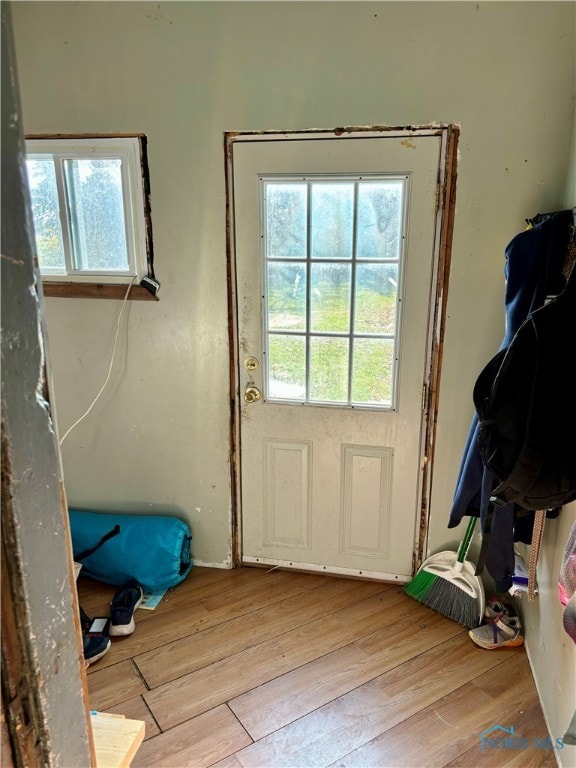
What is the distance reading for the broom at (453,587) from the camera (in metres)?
2.07

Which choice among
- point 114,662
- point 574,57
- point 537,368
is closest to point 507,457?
point 537,368

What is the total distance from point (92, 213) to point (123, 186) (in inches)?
7.3

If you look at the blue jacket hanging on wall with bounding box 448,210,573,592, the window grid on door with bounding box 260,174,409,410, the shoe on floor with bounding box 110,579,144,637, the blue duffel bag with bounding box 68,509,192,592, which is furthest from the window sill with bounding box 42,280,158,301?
the blue jacket hanging on wall with bounding box 448,210,573,592

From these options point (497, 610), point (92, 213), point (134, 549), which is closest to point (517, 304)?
point (497, 610)

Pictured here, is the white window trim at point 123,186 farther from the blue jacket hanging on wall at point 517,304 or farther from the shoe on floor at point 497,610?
the shoe on floor at point 497,610

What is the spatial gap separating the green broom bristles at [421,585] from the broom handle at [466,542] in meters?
0.15

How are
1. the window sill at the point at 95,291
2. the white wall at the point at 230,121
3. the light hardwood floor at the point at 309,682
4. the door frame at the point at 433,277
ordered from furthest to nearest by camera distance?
the window sill at the point at 95,291 → the door frame at the point at 433,277 → the white wall at the point at 230,121 → the light hardwood floor at the point at 309,682

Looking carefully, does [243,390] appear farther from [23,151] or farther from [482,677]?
[23,151]

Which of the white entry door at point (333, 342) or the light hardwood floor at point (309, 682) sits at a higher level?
the white entry door at point (333, 342)

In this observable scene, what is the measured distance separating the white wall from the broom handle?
0.12 metres

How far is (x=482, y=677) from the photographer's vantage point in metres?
1.83

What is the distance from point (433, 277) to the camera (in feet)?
6.49

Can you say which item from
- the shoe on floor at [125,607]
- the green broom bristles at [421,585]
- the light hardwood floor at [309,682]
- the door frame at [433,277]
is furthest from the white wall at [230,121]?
the shoe on floor at [125,607]

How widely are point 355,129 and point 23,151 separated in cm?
161
